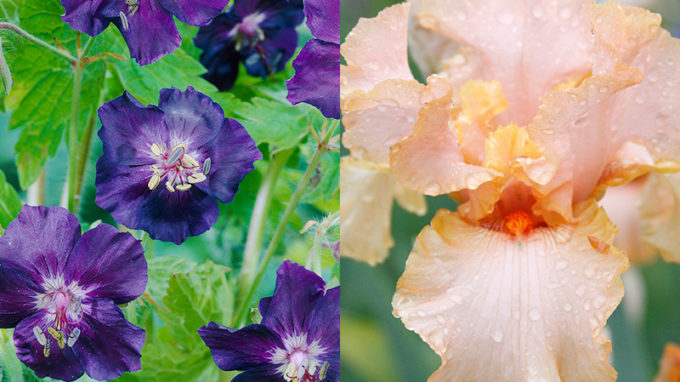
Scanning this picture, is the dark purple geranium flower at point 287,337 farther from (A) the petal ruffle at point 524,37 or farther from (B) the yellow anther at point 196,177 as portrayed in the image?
(A) the petal ruffle at point 524,37

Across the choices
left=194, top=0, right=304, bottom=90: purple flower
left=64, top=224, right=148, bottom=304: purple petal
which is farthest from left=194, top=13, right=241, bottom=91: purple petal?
left=64, top=224, right=148, bottom=304: purple petal

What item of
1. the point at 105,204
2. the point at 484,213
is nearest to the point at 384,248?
the point at 484,213

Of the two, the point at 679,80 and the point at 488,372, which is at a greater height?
the point at 679,80

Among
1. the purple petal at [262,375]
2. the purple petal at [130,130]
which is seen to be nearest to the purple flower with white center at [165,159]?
the purple petal at [130,130]

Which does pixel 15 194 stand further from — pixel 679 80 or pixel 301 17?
pixel 679 80

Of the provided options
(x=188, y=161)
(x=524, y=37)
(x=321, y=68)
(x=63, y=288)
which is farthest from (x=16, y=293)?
(x=524, y=37)

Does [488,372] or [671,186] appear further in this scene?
[671,186]

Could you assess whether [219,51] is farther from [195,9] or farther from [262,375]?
[262,375]
